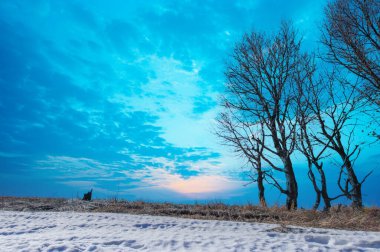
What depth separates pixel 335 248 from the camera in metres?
5.41

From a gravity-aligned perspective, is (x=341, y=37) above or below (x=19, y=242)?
above

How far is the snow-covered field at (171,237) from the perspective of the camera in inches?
215

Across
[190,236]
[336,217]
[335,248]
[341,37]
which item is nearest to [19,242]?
[190,236]

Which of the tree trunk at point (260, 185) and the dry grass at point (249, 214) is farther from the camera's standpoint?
the tree trunk at point (260, 185)

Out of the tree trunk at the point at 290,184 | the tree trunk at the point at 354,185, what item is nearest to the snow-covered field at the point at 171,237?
the tree trunk at the point at 290,184

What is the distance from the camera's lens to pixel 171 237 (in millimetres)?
6254

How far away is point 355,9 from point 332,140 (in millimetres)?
5501

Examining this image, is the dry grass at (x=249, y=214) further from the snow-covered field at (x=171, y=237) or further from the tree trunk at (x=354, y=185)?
the snow-covered field at (x=171, y=237)

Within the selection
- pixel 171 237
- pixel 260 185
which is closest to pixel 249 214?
pixel 171 237

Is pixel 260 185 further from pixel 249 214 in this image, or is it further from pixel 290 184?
pixel 249 214

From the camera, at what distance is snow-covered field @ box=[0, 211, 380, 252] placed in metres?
5.47

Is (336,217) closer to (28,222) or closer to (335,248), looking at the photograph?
(335,248)

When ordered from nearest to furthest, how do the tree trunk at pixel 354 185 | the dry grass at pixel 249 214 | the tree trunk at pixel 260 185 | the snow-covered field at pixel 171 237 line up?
the snow-covered field at pixel 171 237 → the dry grass at pixel 249 214 → the tree trunk at pixel 354 185 → the tree trunk at pixel 260 185

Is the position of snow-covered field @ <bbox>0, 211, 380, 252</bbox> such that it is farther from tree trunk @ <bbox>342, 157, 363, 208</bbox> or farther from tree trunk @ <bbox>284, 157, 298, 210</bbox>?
tree trunk @ <bbox>342, 157, 363, 208</bbox>
